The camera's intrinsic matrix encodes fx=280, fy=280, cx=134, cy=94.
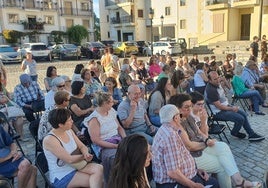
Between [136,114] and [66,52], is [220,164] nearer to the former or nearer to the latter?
[136,114]

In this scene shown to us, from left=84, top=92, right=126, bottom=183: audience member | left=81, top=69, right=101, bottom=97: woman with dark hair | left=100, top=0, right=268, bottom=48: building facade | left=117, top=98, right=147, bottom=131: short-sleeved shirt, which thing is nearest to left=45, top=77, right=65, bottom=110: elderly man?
left=81, top=69, right=101, bottom=97: woman with dark hair

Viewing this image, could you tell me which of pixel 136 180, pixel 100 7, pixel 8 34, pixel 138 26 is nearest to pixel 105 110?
pixel 136 180

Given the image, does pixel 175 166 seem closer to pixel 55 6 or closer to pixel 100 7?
pixel 55 6

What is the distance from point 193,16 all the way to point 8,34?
2374 cm

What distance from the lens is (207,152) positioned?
3617 mm

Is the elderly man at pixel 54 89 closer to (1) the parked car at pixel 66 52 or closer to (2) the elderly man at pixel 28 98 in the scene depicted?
(2) the elderly man at pixel 28 98

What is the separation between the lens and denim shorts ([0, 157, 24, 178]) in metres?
3.29

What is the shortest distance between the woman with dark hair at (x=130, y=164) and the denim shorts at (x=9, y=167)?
5.92ft

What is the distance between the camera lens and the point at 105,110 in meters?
3.77

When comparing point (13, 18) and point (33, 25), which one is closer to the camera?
point (13, 18)

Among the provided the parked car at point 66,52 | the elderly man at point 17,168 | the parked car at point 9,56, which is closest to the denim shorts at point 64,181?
the elderly man at point 17,168

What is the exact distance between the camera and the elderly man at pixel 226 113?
5.30 metres

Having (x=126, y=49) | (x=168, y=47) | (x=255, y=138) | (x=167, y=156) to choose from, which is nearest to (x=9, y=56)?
(x=126, y=49)

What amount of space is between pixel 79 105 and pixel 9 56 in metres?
20.4
